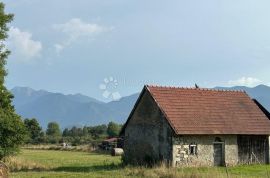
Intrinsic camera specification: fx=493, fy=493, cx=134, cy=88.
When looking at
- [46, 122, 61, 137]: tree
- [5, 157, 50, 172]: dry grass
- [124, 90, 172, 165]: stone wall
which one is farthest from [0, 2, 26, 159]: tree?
[46, 122, 61, 137]: tree

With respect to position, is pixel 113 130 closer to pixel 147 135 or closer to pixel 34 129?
pixel 34 129

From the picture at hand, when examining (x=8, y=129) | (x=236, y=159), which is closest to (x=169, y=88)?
(x=236, y=159)

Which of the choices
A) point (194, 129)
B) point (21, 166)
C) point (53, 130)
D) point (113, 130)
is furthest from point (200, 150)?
point (53, 130)

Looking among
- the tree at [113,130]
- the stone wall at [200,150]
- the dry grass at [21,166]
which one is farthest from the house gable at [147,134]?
the tree at [113,130]

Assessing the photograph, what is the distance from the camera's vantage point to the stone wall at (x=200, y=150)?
35.7m

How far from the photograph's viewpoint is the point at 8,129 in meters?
36.1

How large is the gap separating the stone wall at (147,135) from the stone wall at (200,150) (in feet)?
2.31

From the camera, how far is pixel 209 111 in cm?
3938

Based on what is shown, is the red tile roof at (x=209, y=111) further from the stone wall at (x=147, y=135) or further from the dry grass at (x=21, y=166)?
the dry grass at (x=21, y=166)

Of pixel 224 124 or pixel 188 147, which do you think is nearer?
pixel 188 147

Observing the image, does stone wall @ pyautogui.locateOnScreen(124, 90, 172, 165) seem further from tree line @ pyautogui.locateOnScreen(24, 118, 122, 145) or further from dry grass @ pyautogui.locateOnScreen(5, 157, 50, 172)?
tree line @ pyautogui.locateOnScreen(24, 118, 122, 145)

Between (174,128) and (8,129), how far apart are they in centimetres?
1213

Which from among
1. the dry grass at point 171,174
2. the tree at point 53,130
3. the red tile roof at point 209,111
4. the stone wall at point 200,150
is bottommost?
the dry grass at point 171,174

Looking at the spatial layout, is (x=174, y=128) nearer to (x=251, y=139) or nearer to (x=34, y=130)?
(x=251, y=139)
